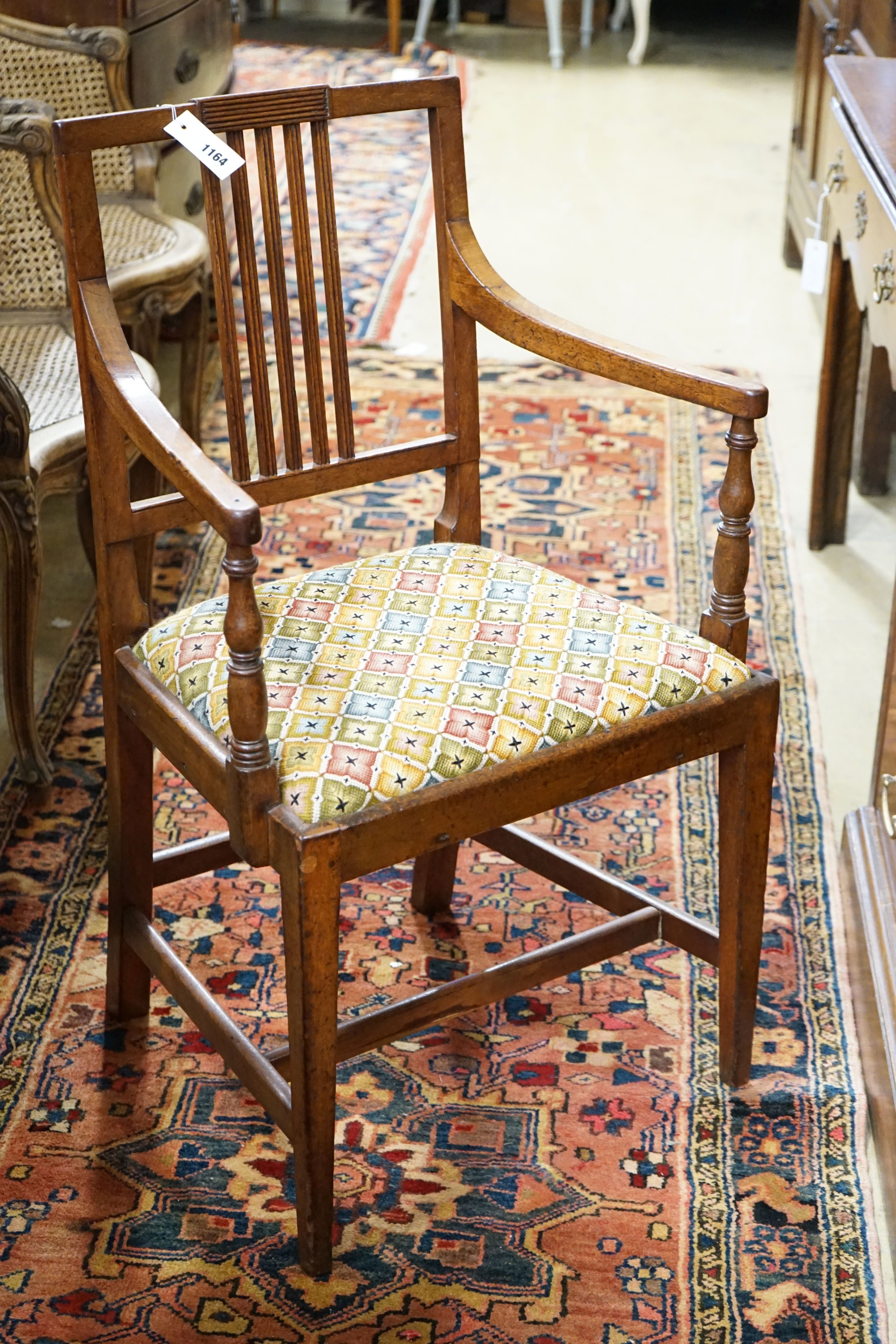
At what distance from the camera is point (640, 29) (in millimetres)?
7938

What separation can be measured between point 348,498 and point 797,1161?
199cm

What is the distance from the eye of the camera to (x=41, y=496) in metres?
2.28

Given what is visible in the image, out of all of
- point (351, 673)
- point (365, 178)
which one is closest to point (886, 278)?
point (351, 673)

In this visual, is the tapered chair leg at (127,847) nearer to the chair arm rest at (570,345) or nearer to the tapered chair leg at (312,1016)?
the tapered chair leg at (312,1016)

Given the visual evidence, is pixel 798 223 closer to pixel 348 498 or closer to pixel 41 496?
pixel 348 498

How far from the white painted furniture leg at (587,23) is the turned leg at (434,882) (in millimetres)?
7381

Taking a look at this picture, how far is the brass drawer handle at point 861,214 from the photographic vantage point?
7.82 feet

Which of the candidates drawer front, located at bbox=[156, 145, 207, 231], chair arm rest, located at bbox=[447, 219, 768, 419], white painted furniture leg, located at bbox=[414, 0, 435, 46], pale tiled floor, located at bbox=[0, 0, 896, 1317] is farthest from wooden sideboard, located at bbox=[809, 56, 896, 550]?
white painted furniture leg, located at bbox=[414, 0, 435, 46]

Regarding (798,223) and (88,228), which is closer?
(88,228)

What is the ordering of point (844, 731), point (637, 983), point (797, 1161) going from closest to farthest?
point (797, 1161)
point (637, 983)
point (844, 731)

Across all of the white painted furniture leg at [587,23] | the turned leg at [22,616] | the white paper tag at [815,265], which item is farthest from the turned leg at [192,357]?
the white painted furniture leg at [587,23]

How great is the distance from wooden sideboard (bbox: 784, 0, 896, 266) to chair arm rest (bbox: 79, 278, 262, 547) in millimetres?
2429

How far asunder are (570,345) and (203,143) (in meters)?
0.45

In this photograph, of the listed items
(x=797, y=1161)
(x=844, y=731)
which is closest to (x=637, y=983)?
(x=797, y=1161)
